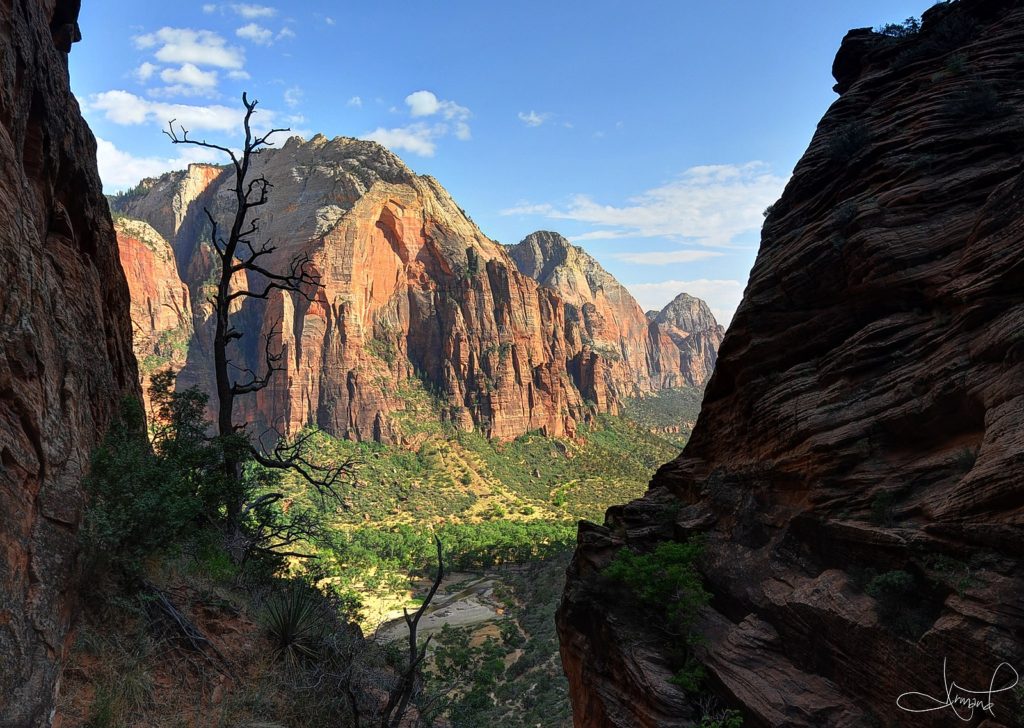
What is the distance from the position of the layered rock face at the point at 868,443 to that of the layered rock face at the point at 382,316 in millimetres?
82753

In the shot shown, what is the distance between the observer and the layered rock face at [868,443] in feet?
28.7

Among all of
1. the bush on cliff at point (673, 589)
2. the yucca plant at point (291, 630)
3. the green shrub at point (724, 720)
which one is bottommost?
the green shrub at point (724, 720)

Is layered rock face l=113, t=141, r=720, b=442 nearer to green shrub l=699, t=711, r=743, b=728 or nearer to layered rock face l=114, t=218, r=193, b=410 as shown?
layered rock face l=114, t=218, r=193, b=410

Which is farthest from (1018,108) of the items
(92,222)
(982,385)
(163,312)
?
(163,312)

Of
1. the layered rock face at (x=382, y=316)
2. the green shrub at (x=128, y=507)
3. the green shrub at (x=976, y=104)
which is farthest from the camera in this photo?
the layered rock face at (x=382, y=316)

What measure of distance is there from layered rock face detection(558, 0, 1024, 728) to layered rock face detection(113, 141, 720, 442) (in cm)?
8275

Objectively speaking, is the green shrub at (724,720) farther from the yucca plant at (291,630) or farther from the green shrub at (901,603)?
the yucca plant at (291,630)

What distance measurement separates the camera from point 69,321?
26.8ft

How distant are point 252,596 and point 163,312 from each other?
383 ft

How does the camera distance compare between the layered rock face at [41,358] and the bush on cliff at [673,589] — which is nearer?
the layered rock face at [41,358]

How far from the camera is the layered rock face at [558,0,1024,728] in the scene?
8734 mm
